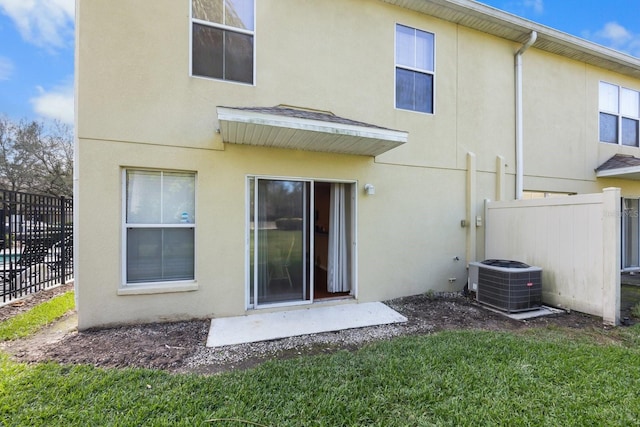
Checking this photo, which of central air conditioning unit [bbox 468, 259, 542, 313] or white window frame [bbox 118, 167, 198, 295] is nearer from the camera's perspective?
white window frame [bbox 118, 167, 198, 295]

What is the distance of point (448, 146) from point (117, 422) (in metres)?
7.24

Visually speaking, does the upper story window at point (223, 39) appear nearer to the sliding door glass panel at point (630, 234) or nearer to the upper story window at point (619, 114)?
the upper story window at point (619, 114)

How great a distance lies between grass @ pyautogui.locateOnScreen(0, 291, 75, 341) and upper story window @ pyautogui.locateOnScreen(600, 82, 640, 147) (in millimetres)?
14428

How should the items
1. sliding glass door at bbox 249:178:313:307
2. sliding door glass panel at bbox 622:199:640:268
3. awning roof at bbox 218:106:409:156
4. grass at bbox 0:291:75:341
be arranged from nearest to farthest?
1. awning roof at bbox 218:106:409:156
2. grass at bbox 0:291:75:341
3. sliding glass door at bbox 249:178:313:307
4. sliding door glass panel at bbox 622:199:640:268

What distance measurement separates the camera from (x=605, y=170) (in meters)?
8.30

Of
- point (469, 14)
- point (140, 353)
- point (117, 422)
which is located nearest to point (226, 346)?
point (140, 353)

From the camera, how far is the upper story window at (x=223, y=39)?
4.93m

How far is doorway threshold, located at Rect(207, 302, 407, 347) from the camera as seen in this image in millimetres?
4297

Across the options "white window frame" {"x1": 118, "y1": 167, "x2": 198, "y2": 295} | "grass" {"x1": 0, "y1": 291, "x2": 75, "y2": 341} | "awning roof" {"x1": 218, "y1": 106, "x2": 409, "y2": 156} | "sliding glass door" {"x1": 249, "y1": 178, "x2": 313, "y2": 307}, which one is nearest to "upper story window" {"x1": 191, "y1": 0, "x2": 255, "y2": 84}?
"awning roof" {"x1": 218, "y1": 106, "x2": 409, "y2": 156}

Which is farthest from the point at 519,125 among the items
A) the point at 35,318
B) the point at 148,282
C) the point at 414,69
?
the point at 35,318

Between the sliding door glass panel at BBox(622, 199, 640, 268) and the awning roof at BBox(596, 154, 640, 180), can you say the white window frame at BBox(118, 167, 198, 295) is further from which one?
the sliding door glass panel at BBox(622, 199, 640, 268)

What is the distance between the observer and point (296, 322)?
4.82m

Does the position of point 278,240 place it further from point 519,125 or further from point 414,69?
point 519,125

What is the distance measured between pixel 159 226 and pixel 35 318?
261cm
